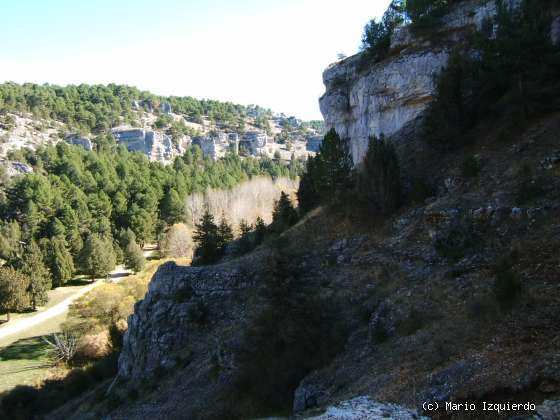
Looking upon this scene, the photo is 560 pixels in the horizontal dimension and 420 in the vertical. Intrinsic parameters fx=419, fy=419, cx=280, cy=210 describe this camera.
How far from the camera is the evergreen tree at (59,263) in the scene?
177 feet

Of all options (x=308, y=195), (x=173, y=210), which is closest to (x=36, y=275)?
(x=173, y=210)

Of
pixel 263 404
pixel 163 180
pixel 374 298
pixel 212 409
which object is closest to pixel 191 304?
pixel 212 409

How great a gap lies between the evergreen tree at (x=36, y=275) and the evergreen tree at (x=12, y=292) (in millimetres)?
899

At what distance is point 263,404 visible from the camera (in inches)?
549

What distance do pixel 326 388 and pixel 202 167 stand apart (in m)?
102

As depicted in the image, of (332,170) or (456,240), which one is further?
(332,170)

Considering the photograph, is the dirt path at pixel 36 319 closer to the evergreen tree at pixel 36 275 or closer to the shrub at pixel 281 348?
the evergreen tree at pixel 36 275

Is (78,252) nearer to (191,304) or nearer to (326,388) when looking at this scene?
(191,304)

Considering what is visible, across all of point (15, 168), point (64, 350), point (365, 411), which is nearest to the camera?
point (365, 411)

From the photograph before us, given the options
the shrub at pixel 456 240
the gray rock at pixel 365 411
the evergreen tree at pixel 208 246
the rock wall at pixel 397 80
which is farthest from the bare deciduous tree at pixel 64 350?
the shrub at pixel 456 240

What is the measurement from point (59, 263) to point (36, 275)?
236 inches

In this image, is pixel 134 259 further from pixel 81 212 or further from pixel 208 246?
pixel 208 246

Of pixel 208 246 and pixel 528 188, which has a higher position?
pixel 528 188

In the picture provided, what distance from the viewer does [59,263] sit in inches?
2132
